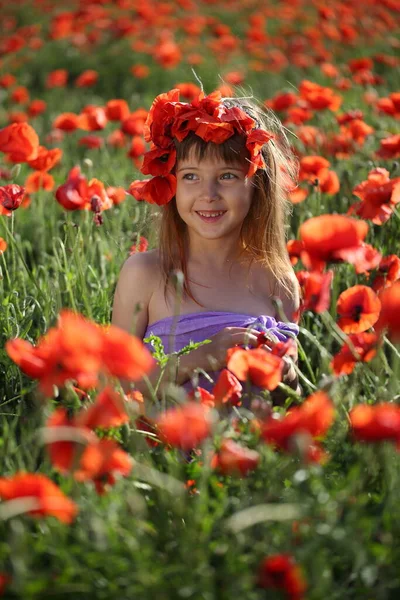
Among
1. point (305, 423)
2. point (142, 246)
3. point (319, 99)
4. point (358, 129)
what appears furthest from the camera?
point (319, 99)

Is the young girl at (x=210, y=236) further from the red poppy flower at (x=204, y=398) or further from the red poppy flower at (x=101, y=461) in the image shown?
the red poppy flower at (x=101, y=461)

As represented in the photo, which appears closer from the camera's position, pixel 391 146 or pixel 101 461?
pixel 101 461

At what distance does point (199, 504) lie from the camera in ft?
4.82

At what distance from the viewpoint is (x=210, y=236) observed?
2.56 m

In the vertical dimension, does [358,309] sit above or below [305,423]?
below

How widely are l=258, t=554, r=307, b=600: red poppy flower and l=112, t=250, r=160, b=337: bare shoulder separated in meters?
1.38

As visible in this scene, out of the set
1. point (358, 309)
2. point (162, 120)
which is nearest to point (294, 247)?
point (162, 120)

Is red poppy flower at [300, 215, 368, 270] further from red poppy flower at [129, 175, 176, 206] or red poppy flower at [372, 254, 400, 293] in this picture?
red poppy flower at [129, 175, 176, 206]

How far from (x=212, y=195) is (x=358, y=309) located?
0.75 meters

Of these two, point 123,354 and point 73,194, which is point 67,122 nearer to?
point 73,194

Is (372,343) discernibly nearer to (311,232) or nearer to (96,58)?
(311,232)

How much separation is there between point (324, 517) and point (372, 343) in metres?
0.43

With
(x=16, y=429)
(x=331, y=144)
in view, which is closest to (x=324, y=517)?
(x=16, y=429)

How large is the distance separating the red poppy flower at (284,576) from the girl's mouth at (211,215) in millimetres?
1353
